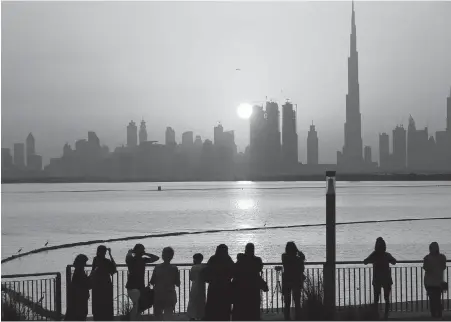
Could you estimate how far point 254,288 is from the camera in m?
11.5

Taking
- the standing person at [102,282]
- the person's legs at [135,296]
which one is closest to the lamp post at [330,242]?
the person's legs at [135,296]

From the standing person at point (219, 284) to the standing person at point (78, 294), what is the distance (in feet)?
7.30

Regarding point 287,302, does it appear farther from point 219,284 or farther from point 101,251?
point 101,251

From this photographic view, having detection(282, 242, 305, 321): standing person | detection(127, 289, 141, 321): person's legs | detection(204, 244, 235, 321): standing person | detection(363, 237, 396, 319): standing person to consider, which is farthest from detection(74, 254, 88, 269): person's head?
detection(363, 237, 396, 319): standing person

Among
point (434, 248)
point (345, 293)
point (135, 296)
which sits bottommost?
point (345, 293)

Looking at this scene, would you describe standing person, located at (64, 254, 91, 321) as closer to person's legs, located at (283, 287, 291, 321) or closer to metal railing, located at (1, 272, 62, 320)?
metal railing, located at (1, 272, 62, 320)

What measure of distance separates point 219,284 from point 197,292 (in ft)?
3.08

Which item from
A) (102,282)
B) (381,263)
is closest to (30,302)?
(102,282)

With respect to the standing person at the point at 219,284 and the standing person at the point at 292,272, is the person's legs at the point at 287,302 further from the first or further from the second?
the standing person at the point at 219,284

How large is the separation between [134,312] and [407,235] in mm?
63781

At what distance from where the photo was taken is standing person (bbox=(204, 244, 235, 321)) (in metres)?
11.2

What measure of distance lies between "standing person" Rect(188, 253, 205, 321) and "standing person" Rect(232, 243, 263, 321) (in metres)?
0.67

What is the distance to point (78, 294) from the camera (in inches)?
478

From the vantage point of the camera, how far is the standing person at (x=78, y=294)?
1207 cm
